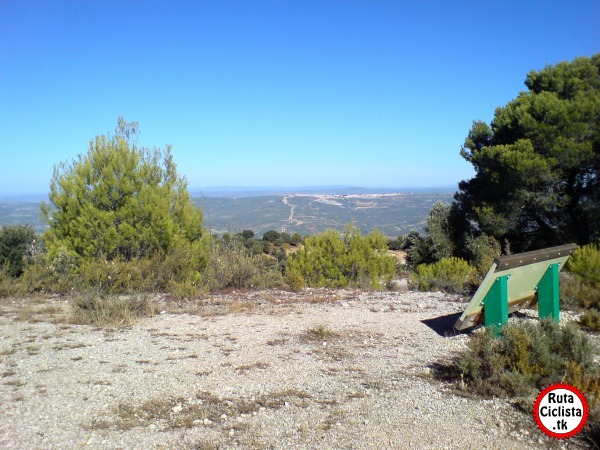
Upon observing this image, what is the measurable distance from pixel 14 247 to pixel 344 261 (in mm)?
7785

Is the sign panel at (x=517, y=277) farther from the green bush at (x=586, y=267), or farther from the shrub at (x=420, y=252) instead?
the shrub at (x=420, y=252)

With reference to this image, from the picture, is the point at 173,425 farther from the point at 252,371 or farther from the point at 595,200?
the point at 595,200

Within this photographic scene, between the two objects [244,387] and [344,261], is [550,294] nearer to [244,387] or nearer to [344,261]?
[244,387]

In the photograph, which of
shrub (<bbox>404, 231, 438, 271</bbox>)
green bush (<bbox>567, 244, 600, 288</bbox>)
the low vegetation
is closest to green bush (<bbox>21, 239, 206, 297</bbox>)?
the low vegetation

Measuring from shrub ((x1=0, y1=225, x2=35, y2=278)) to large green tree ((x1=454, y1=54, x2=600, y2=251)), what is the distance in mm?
13496

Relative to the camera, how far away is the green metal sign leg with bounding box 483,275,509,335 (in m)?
6.01

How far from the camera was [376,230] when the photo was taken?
13.7 m

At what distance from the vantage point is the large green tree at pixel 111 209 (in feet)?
38.5

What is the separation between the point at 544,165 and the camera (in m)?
16.0

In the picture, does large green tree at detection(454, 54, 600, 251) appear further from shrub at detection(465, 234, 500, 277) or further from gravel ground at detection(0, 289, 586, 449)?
gravel ground at detection(0, 289, 586, 449)

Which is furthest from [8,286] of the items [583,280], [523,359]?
[583,280]

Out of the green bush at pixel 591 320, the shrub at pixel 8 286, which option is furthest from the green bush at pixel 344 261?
the shrub at pixel 8 286

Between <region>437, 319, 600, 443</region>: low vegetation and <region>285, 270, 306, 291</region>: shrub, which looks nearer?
<region>437, 319, 600, 443</region>: low vegetation

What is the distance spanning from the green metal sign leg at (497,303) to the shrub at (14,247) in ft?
33.5
